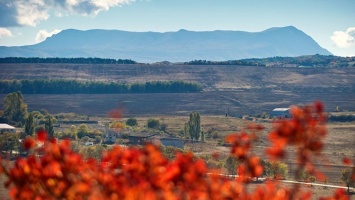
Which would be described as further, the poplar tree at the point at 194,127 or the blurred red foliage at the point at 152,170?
the poplar tree at the point at 194,127

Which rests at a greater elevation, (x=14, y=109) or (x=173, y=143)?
(x=14, y=109)

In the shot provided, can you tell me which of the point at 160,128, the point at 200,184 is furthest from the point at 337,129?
the point at 200,184

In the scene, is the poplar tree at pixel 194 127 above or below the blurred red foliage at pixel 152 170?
below

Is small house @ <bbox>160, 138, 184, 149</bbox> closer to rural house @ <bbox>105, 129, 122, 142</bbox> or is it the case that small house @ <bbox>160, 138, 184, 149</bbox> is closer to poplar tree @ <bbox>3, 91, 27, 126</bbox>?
rural house @ <bbox>105, 129, 122, 142</bbox>

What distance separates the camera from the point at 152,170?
378 inches

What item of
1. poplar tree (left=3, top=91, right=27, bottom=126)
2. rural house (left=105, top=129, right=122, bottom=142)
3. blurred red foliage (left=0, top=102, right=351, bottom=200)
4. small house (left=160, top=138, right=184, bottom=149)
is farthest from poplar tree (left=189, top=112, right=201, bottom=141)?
blurred red foliage (left=0, top=102, right=351, bottom=200)

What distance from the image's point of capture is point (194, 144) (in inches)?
4267

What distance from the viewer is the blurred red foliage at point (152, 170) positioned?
8938 mm

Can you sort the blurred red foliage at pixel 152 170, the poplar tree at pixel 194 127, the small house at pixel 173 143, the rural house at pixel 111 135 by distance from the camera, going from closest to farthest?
1. the blurred red foliage at pixel 152 170
2. the small house at pixel 173 143
3. the rural house at pixel 111 135
4. the poplar tree at pixel 194 127

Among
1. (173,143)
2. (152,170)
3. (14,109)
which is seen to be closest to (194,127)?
(173,143)

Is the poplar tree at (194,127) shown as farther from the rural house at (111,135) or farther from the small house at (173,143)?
the rural house at (111,135)

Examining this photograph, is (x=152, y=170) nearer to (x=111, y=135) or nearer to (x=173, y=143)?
(x=173, y=143)

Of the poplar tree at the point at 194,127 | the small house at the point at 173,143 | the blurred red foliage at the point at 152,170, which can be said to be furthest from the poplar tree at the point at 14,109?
the blurred red foliage at the point at 152,170

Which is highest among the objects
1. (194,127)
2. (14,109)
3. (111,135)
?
(194,127)
